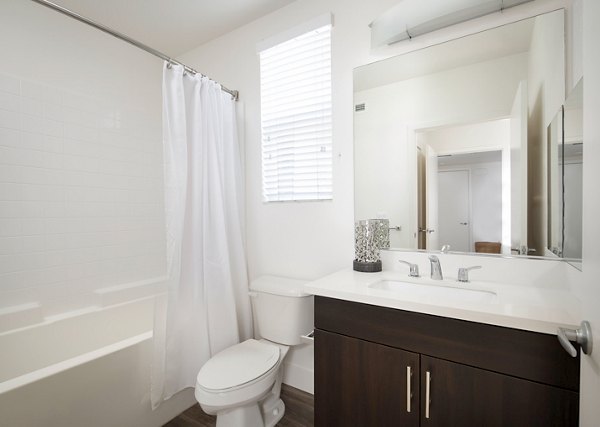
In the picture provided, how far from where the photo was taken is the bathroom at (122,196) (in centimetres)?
136

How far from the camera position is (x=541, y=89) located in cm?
127

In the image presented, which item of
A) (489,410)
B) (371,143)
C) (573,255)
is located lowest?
(489,410)

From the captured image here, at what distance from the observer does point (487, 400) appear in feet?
3.15

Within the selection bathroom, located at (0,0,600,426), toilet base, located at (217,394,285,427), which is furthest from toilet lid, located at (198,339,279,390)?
bathroom, located at (0,0,600,426)

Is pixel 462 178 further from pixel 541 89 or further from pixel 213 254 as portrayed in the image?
pixel 213 254

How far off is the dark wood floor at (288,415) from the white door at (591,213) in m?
1.37

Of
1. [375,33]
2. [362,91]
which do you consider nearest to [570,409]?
[362,91]

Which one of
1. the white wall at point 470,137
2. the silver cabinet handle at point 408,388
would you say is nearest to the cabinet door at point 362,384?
the silver cabinet handle at point 408,388

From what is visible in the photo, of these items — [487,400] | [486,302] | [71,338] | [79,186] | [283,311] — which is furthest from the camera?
[79,186]

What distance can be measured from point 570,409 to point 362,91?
1.61 meters

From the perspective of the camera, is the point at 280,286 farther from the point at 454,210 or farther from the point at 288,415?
the point at 454,210

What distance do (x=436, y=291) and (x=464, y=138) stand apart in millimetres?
780

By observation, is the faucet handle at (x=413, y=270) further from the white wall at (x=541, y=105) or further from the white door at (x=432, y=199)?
the white wall at (x=541, y=105)

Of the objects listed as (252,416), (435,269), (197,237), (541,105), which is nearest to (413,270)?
(435,269)
